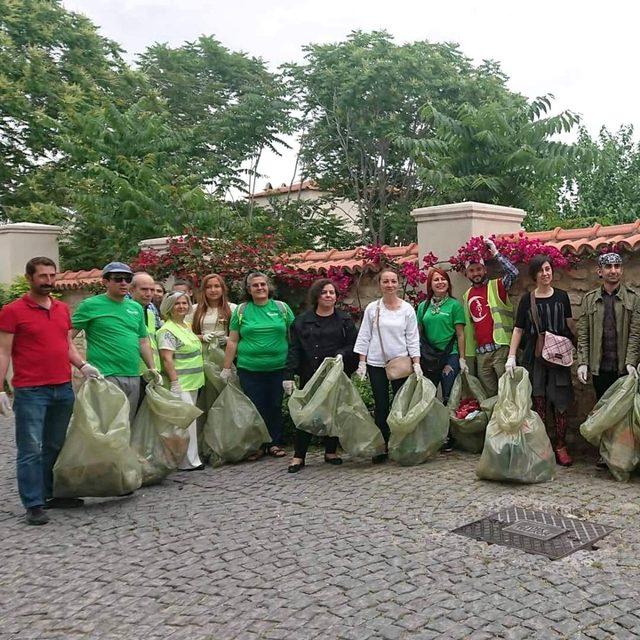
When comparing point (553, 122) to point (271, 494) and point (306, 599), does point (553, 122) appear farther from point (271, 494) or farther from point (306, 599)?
point (306, 599)

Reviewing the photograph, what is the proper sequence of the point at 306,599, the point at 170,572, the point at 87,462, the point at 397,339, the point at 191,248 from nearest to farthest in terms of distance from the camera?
1. the point at 306,599
2. the point at 170,572
3. the point at 87,462
4. the point at 397,339
5. the point at 191,248

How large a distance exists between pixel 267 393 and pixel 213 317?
862 mm

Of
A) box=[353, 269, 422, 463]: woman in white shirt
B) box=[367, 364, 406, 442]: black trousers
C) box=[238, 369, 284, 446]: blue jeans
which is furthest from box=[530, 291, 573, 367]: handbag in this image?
box=[238, 369, 284, 446]: blue jeans

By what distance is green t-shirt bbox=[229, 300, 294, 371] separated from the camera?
5.98m

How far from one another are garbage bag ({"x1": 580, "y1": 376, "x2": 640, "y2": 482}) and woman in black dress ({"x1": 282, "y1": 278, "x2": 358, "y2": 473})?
1.91 m

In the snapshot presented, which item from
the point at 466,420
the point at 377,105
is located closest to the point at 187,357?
the point at 466,420

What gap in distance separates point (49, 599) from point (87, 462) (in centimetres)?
128

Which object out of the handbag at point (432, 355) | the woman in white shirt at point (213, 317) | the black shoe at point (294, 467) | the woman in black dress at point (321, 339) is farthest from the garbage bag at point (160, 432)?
the handbag at point (432, 355)

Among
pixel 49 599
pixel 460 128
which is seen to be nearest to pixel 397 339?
pixel 49 599

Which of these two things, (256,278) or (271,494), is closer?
(271,494)

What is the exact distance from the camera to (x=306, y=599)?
10.8ft

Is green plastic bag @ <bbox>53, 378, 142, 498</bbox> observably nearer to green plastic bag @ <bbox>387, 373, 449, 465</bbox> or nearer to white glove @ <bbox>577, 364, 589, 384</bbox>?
green plastic bag @ <bbox>387, 373, 449, 465</bbox>

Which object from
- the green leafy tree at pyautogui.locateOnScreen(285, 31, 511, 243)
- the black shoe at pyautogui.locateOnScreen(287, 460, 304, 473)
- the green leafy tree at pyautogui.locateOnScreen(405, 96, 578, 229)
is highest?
the green leafy tree at pyautogui.locateOnScreen(285, 31, 511, 243)

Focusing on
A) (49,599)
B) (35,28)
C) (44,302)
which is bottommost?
(49,599)
